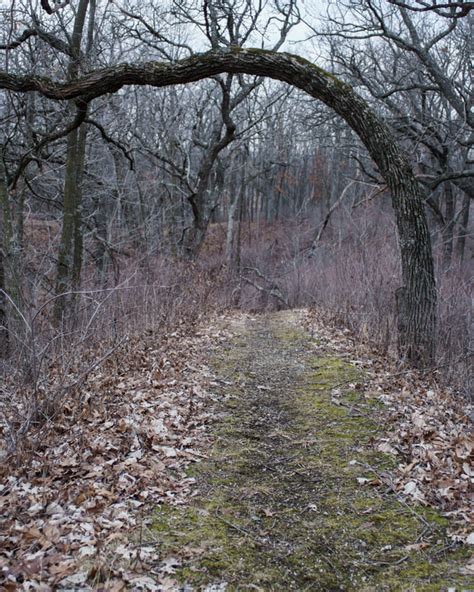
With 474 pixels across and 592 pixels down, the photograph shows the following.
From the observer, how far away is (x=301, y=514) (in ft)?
11.6

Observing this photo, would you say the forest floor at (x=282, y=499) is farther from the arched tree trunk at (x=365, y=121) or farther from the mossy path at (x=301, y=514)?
the arched tree trunk at (x=365, y=121)

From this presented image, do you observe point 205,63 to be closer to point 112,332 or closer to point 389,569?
point 112,332

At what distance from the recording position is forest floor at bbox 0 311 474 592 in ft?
9.53

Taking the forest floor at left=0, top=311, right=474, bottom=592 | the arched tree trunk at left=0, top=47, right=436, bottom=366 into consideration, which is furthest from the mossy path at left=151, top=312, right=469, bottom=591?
the arched tree trunk at left=0, top=47, right=436, bottom=366

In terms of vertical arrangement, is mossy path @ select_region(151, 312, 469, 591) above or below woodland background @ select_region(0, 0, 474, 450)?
below

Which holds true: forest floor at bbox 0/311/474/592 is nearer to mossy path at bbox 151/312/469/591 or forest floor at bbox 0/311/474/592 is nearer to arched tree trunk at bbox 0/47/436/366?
mossy path at bbox 151/312/469/591

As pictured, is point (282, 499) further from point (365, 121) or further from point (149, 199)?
point (149, 199)

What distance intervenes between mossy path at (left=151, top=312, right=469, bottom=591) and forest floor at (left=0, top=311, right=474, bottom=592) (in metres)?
0.01

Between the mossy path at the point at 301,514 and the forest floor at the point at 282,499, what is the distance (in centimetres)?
1

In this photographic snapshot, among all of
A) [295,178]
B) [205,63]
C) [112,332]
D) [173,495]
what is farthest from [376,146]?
[295,178]

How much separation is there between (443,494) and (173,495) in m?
1.88

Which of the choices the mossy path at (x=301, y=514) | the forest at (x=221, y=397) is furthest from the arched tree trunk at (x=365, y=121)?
the mossy path at (x=301, y=514)

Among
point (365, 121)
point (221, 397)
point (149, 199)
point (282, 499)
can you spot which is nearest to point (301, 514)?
point (282, 499)

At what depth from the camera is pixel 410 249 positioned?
643 cm
